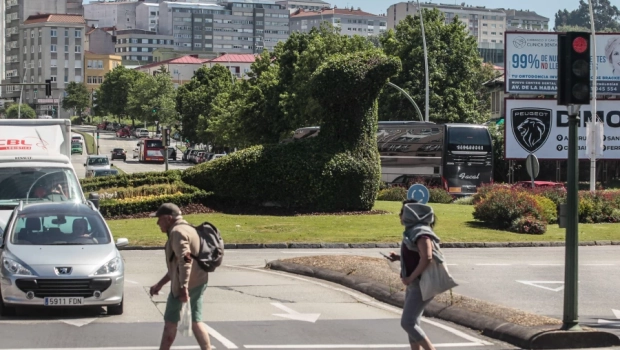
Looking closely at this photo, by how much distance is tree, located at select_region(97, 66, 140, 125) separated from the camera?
17088 cm

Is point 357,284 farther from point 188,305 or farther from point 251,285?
point 188,305

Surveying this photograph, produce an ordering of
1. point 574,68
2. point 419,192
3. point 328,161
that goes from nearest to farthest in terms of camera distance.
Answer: point 574,68
point 419,192
point 328,161

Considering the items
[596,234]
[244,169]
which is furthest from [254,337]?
[244,169]

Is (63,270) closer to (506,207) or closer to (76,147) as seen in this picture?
(506,207)

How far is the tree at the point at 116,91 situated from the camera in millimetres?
170875

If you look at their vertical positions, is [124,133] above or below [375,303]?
above

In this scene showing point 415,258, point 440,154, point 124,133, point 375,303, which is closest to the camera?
point 415,258

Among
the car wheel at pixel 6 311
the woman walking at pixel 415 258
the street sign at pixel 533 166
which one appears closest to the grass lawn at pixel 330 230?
the street sign at pixel 533 166

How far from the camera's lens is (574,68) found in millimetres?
11750

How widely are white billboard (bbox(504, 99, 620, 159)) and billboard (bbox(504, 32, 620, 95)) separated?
0.82 m

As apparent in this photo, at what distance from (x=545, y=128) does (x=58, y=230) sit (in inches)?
1504

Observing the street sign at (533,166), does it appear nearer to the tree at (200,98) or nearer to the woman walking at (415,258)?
the woman walking at (415,258)

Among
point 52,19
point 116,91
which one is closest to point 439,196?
point 116,91

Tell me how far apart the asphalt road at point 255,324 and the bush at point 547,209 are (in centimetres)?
1487
